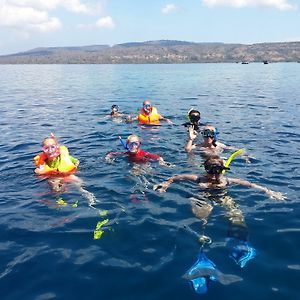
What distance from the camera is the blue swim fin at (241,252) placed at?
596 cm

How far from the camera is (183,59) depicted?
17612 centimetres

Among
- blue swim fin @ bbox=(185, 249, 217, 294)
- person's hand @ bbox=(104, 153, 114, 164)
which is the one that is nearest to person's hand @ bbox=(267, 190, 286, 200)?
blue swim fin @ bbox=(185, 249, 217, 294)

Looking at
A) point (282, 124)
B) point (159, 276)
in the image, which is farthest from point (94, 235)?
point (282, 124)

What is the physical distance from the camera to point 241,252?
6164 millimetres

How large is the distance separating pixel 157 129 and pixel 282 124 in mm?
5587

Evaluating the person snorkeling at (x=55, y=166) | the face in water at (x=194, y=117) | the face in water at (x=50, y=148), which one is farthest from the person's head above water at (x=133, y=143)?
the face in water at (x=194, y=117)

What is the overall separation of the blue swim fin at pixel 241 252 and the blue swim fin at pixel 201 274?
45 cm

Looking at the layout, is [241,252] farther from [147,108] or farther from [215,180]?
[147,108]

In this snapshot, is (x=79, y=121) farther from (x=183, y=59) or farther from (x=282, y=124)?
(x=183, y=59)

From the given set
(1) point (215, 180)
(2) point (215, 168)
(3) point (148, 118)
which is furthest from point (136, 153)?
(3) point (148, 118)

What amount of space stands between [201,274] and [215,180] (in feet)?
10.3

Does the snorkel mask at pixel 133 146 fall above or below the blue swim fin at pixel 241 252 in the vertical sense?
above

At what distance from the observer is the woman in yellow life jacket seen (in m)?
9.74

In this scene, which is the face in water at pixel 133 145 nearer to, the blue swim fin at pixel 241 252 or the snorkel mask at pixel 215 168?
the snorkel mask at pixel 215 168
